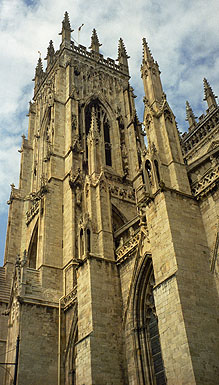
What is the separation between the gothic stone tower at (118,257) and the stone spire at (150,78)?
0.06 meters

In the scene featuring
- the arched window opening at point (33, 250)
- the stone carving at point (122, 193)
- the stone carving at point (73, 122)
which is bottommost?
the arched window opening at point (33, 250)

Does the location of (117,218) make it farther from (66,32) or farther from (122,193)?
(66,32)

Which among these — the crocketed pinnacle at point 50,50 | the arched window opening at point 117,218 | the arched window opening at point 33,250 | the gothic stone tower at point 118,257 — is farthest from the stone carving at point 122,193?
the crocketed pinnacle at point 50,50

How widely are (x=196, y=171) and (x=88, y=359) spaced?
8341mm

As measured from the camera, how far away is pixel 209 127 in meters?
28.3

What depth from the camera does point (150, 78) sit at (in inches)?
764

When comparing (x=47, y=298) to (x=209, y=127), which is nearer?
(x=47, y=298)

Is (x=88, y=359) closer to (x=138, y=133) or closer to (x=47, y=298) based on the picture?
(x=47, y=298)

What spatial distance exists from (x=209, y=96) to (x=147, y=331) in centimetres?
1982

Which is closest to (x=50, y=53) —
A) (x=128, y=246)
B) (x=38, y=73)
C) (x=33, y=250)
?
(x=38, y=73)

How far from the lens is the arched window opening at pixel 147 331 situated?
49.6ft

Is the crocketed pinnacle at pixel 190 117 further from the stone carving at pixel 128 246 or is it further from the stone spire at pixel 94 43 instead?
the stone carving at pixel 128 246

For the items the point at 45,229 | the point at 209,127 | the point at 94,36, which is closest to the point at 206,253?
the point at 45,229

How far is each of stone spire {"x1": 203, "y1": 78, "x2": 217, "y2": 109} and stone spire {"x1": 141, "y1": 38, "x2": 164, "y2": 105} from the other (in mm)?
10425
